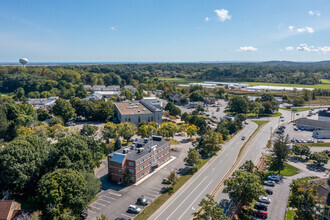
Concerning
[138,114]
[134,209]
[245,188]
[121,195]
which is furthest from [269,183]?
[138,114]

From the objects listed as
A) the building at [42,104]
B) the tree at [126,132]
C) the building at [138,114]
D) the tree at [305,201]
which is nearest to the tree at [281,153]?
the tree at [305,201]

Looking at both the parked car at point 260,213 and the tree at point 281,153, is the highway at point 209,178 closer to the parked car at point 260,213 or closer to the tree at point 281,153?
the parked car at point 260,213

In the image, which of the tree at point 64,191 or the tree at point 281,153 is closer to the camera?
the tree at point 64,191

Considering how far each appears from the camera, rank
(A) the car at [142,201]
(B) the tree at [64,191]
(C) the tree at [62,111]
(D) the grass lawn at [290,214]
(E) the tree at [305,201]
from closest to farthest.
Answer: (B) the tree at [64,191]
(E) the tree at [305,201]
(D) the grass lawn at [290,214]
(A) the car at [142,201]
(C) the tree at [62,111]

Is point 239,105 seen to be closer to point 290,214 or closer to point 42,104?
point 290,214

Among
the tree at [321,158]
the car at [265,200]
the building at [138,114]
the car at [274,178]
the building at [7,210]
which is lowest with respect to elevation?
the car at [265,200]

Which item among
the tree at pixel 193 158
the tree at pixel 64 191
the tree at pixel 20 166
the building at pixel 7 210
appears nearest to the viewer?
the building at pixel 7 210

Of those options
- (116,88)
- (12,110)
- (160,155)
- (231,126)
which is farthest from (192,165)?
(116,88)

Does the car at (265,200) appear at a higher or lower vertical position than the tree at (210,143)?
lower
